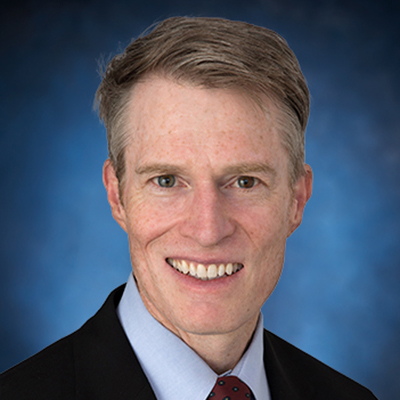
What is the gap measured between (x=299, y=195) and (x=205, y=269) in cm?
66

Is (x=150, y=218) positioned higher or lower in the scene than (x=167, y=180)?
lower

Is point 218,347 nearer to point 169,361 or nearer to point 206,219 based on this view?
point 169,361

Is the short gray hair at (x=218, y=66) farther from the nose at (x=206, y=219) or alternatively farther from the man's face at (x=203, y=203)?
the nose at (x=206, y=219)

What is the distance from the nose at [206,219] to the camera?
2.41 metres

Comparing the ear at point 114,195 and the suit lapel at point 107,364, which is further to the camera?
the ear at point 114,195

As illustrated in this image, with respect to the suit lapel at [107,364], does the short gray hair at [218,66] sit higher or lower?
higher

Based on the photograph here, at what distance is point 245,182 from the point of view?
2.56m

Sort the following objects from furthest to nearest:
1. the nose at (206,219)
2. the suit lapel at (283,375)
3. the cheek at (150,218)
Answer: the suit lapel at (283,375)
the cheek at (150,218)
the nose at (206,219)

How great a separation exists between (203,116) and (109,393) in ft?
3.70

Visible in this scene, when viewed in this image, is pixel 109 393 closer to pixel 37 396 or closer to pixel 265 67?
pixel 37 396

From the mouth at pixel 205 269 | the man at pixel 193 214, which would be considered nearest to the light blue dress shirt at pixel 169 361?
the man at pixel 193 214

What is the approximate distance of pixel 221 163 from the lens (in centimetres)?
242

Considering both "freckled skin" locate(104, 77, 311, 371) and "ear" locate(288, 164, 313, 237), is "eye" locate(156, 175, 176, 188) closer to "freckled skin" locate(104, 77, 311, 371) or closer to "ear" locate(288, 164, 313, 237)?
"freckled skin" locate(104, 77, 311, 371)

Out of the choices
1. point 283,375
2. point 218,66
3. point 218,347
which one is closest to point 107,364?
point 218,347
